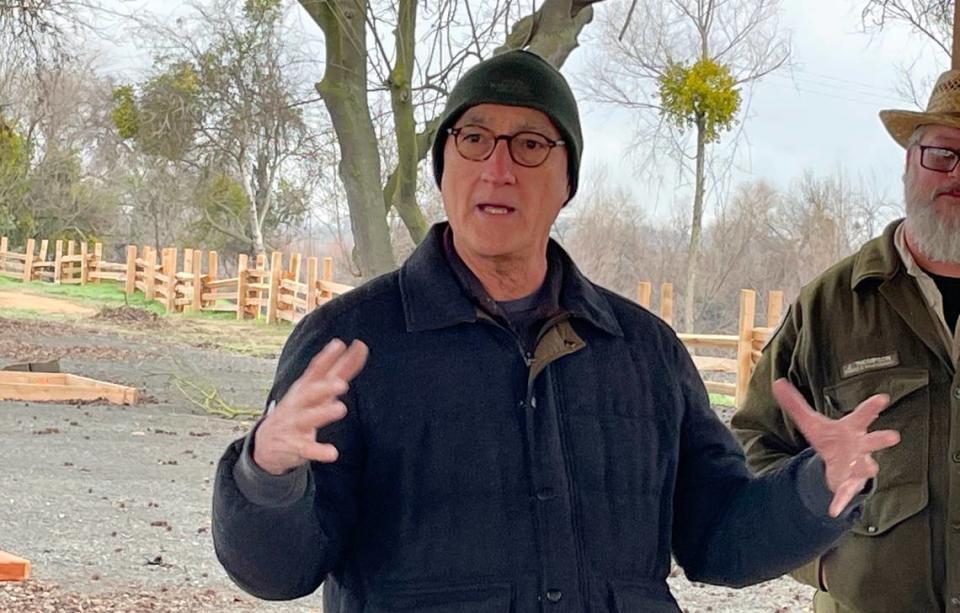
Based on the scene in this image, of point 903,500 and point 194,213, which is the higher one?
point 194,213

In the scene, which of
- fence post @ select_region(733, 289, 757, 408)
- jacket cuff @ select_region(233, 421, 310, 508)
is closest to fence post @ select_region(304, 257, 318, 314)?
fence post @ select_region(733, 289, 757, 408)

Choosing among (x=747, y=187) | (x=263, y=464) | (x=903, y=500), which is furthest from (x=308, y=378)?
(x=747, y=187)

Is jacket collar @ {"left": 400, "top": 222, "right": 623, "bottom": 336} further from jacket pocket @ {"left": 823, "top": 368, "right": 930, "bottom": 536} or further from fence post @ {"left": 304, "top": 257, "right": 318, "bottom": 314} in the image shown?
fence post @ {"left": 304, "top": 257, "right": 318, "bottom": 314}

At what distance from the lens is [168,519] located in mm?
3705

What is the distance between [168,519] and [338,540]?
2779 mm

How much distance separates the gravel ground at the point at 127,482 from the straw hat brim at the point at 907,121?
142 centimetres

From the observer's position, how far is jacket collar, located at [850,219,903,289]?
1.60 m

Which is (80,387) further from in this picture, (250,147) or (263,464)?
(263,464)

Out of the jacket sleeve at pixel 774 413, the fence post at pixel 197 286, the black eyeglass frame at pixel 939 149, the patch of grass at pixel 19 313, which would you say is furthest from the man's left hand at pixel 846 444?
the patch of grass at pixel 19 313

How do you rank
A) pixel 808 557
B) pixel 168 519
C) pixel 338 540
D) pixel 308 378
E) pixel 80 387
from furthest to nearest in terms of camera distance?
A: pixel 80 387, pixel 168 519, pixel 808 557, pixel 338 540, pixel 308 378

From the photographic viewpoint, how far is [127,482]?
13.7 feet

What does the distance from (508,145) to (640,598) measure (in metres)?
0.47

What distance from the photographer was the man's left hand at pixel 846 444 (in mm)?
1118

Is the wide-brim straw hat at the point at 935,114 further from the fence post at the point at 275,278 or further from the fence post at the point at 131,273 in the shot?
the fence post at the point at 131,273
